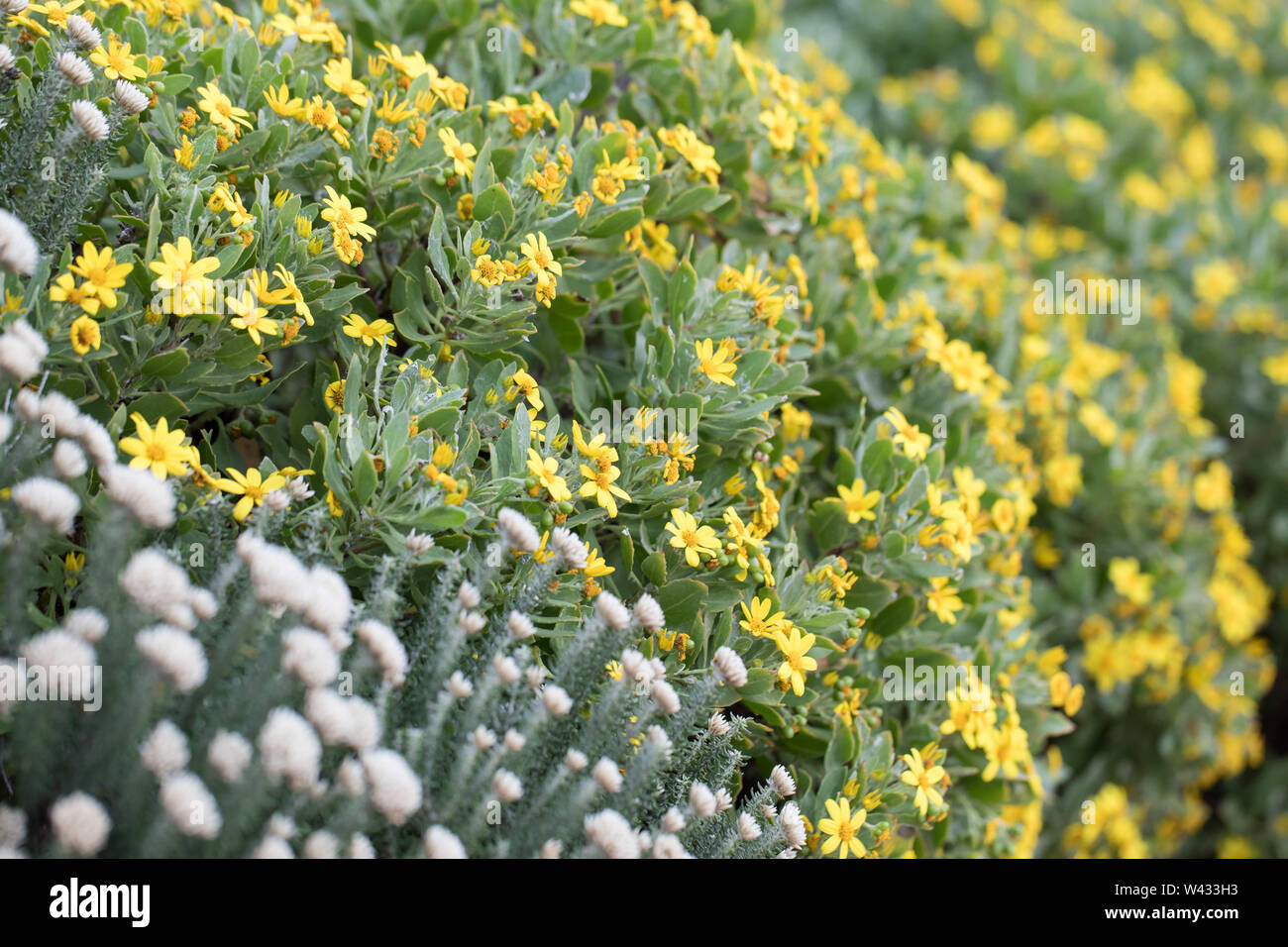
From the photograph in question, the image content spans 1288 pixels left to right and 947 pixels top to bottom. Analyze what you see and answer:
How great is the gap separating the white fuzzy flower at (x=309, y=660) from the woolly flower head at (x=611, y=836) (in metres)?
0.40

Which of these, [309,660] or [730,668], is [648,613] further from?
[309,660]

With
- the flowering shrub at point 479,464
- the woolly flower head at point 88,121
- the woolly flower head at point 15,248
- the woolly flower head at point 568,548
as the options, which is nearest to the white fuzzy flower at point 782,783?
the flowering shrub at point 479,464

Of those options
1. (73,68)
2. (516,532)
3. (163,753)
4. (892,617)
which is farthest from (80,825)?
(892,617)

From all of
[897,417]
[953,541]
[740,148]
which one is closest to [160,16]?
[740,148]

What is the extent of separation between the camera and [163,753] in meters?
1.18

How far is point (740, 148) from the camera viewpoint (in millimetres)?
2445

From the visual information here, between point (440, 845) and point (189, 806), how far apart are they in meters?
0.31

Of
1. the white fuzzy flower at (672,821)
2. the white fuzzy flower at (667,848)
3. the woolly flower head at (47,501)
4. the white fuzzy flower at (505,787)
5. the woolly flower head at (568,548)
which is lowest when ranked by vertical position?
the white fuzzy flower at (667,848)

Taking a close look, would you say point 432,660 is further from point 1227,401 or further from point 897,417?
point 1227,401

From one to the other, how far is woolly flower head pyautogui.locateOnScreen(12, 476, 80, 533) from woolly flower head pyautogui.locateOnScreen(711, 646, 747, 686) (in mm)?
967

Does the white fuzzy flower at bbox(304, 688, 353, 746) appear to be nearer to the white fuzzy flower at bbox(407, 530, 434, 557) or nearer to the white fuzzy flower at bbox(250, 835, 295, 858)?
the white fuzzy flower at bbox(250, 835, 295, 858)

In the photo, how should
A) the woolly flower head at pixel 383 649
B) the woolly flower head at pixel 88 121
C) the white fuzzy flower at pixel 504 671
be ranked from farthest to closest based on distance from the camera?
the woolly flower head at pixel 88 121 < the white fuzzy flower at pixel 504 671 < the woolly flower head at pixel 383 649

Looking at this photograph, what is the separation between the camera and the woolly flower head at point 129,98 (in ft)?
5.39

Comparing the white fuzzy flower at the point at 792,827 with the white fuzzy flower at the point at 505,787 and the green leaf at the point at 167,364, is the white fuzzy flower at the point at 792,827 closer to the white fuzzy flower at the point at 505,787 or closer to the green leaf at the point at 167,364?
the white fuzzy flower at the point at 505,787
